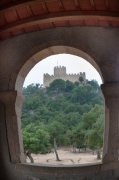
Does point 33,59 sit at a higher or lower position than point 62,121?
higher

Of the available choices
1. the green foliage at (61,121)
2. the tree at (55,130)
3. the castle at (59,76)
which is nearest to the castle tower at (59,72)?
the castle at (59,76)

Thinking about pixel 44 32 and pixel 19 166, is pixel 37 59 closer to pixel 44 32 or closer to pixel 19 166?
pixel 44 32

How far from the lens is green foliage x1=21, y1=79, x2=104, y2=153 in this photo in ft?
29.7

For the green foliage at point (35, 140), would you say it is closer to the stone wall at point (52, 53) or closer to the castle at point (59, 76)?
the stone wall at point (52, 53)

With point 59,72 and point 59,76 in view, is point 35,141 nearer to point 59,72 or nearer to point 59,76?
point 59,76

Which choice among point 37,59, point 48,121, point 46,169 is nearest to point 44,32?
point 37,59

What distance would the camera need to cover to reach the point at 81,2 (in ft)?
13.0

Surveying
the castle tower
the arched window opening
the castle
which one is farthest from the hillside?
the castle tower

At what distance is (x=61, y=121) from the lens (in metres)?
11.9

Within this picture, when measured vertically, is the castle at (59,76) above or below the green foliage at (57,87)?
above

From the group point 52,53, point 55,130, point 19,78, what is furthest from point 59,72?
point 19,78

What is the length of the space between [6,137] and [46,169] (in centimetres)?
104

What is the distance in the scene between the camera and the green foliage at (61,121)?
29.7 feet

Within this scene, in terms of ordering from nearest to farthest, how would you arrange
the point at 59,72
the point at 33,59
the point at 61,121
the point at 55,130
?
the point at 33,59 → the point at 55,130 → the point at 61,121 → the point at 59,72
